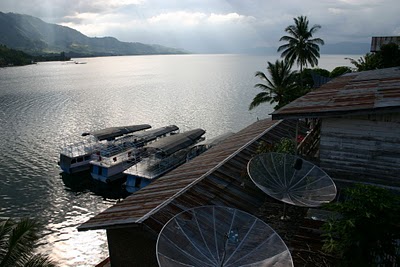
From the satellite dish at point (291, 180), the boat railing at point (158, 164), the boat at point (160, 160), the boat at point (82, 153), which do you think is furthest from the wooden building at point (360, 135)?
the boat at point (82, 153)

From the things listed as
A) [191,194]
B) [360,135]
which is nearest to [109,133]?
[191,194]

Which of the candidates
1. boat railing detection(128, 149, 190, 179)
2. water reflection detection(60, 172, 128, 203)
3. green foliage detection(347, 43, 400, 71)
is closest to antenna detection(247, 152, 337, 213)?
boat railing detection(128, 149, 190, 179)

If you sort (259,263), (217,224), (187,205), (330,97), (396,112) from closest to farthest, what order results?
(259,263) → (217,224) → (396,112) → (187,205) → (330,97)

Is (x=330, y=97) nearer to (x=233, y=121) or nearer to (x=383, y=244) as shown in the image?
(x=383, y=244)

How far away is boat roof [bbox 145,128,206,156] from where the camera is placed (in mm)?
40513

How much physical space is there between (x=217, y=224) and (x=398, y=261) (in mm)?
6070

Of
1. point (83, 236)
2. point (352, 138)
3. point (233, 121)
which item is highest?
point (352, 138)

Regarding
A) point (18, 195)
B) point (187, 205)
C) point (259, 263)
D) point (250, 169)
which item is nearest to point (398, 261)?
point (259, 263)

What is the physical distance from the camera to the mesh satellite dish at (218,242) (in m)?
11.0

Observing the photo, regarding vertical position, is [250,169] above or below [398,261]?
above

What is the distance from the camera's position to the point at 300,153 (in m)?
19.8

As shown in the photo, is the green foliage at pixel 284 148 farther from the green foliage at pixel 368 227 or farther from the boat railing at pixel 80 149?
the boat railing at pixel 80 149

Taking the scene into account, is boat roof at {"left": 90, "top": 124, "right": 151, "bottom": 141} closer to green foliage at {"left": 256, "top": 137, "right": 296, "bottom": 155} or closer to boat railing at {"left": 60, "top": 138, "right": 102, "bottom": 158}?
boat railing at {"left": 60, "top": 138, "right": 102, "bottom": 158}

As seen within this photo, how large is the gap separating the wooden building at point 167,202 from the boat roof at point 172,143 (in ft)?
58.1
